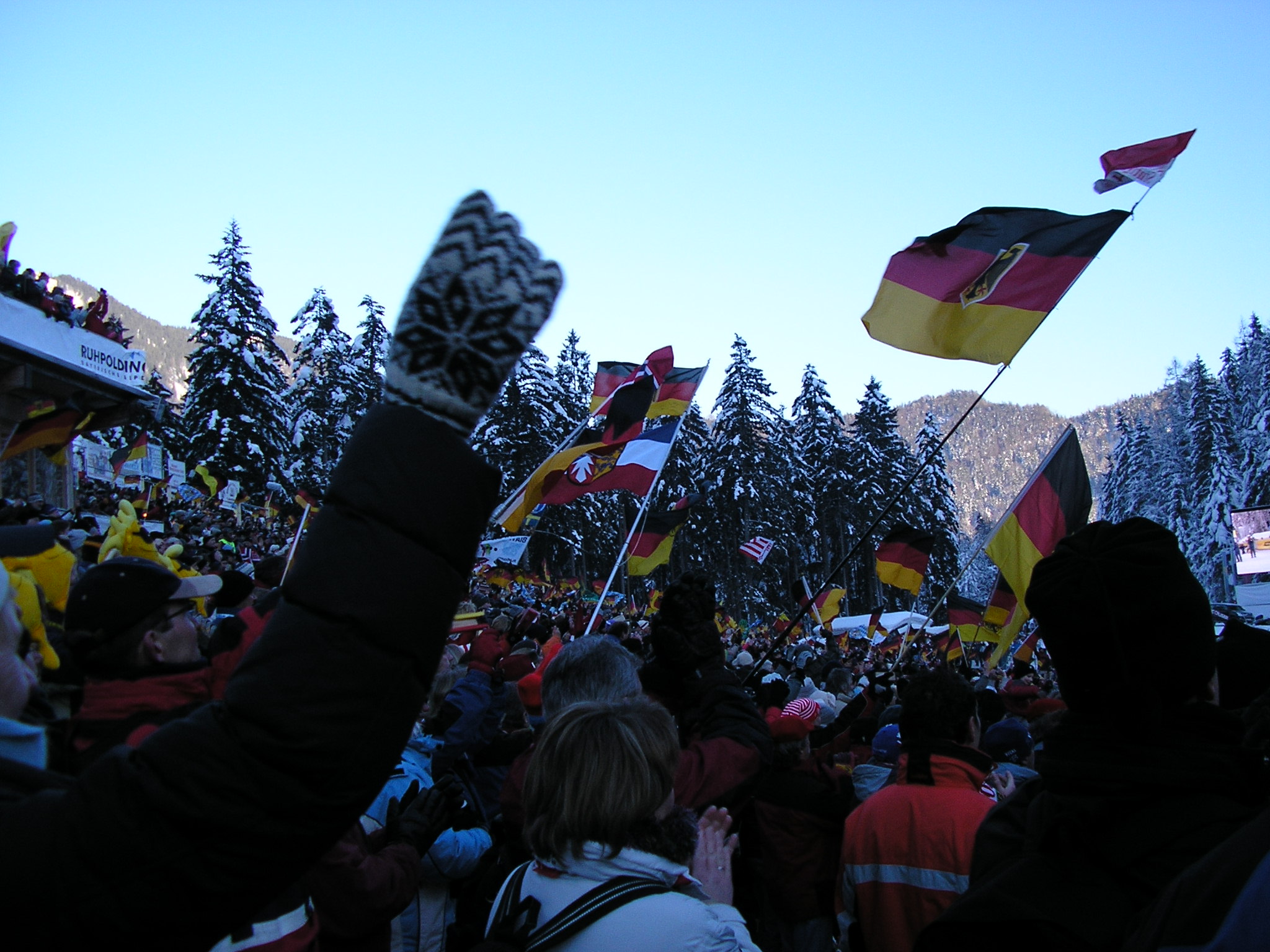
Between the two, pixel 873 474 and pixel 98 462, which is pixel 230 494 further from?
pixel 873 474

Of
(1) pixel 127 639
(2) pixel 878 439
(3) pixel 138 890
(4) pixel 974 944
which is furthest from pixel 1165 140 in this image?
(2) pixel 878 439

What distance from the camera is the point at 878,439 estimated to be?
58375mm

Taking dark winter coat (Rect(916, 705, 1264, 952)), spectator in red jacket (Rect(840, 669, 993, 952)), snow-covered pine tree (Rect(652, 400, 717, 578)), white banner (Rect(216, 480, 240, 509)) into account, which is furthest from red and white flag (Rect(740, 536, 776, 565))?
snow-covered pine tree (Rect(652, 400, 717, 578))

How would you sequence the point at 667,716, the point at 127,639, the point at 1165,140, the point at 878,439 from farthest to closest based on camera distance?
the point at 878,439 → the point at 1165,140 → the point at 667,716 → the point at 127,639

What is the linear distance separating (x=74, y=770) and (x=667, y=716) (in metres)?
1.63

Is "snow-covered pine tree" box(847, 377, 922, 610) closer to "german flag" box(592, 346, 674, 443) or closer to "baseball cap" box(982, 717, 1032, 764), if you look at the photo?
"german flag" box(592, 346, 674, 443)

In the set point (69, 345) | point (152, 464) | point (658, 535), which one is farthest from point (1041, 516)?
point (152, 464)

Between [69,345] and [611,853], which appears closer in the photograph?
[611,853]

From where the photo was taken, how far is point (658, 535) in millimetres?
13227

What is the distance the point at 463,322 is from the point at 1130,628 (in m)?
1.49

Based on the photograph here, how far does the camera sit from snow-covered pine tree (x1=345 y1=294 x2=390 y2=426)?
1991 inches

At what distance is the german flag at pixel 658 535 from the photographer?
1282 cm

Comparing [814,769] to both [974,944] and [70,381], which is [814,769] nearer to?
[974,944]

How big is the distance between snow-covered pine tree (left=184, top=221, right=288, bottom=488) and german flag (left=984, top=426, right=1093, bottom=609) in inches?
1401
